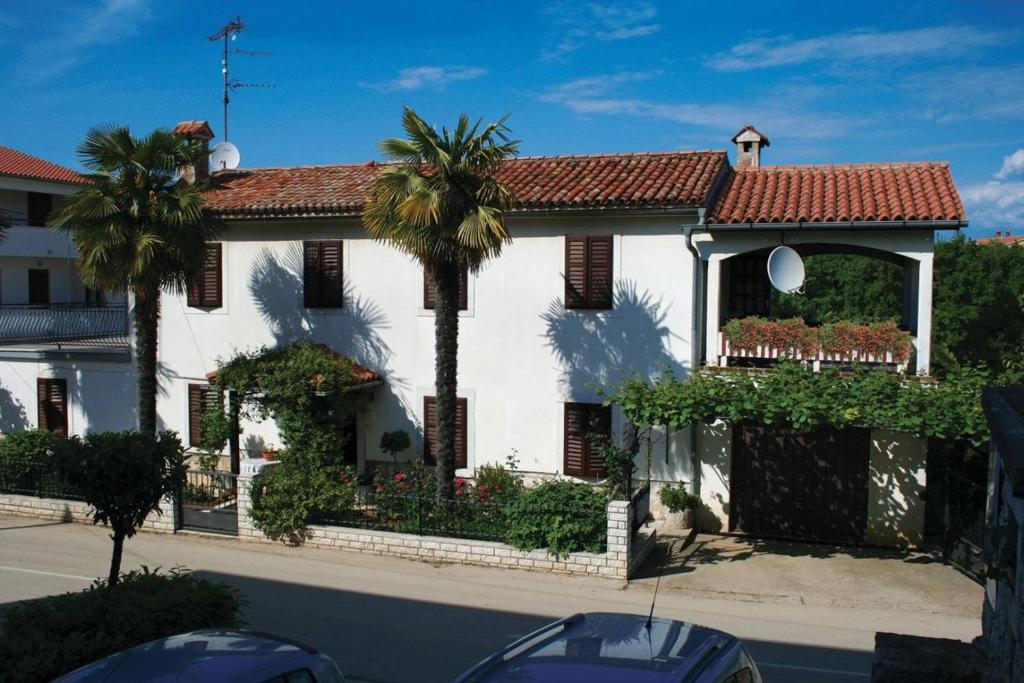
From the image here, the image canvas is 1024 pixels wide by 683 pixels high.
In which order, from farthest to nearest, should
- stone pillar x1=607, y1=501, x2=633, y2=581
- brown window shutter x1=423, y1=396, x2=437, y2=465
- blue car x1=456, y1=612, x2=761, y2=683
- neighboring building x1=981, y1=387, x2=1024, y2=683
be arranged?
brown window shutter x1=423, y1=396, x2=437, y2=465 < stone pillar x1=607, y1=501, x2=633, y2=581 < blue car x1=456, y1=612, x2=761, y2=683 < neighboring building x1=981, y1=387, x2=1024, y2=683

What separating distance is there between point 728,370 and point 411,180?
6.42 meters

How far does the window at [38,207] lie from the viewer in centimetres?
3097

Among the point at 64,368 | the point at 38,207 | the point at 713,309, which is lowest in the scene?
the point at 64,368

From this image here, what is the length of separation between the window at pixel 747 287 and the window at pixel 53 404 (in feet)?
50.1

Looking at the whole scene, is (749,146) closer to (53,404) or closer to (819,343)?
(819,343)

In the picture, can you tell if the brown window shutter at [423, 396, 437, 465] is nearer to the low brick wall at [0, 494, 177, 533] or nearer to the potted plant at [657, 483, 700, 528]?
the potted plant at [657, 483, 700, 528]

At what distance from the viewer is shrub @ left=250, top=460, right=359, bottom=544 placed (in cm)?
1531

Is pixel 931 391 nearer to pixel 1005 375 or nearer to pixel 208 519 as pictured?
pixel 1005 375

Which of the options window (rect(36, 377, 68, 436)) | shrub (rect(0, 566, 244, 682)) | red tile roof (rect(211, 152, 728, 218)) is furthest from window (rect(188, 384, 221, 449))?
shrub (rect(0, 566, 244, 682))

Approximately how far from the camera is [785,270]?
15570 mm

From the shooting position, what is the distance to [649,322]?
1658cm

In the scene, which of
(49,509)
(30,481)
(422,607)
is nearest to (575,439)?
(422,607)

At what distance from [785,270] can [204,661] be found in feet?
39.0

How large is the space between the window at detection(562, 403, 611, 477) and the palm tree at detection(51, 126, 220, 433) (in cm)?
781
